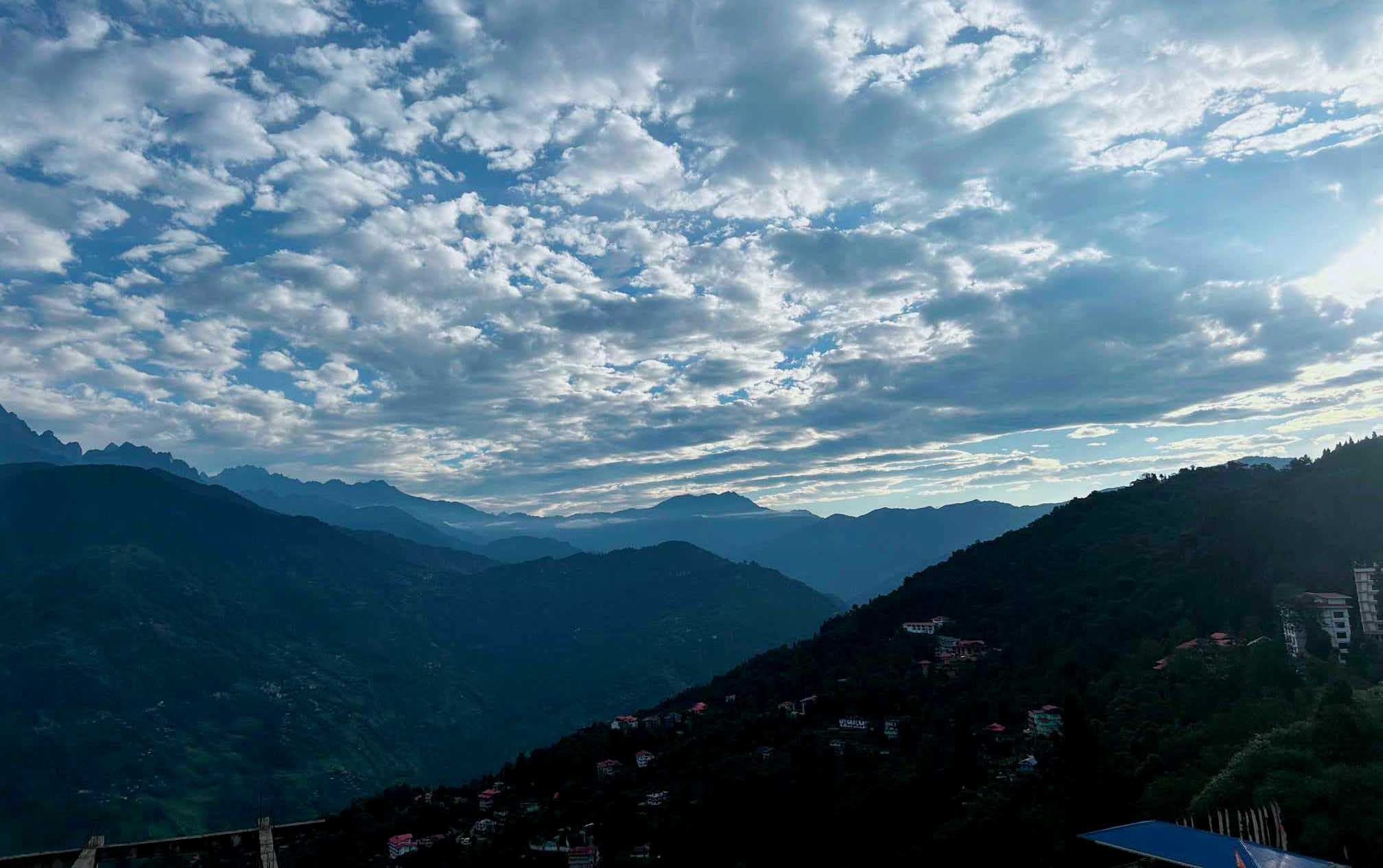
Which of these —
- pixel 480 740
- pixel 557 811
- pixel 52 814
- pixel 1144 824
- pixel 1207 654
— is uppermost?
pixel 1144 824

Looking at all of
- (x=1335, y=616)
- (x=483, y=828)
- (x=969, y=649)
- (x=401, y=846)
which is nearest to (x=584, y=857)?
(x=483, y=828)

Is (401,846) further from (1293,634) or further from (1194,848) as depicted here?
(1293,634)

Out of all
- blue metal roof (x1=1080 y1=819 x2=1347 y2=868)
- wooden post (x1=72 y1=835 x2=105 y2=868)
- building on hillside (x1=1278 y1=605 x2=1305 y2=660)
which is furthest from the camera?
building on hillside (x1=1278 y1=605 x2=1305 y2=660)

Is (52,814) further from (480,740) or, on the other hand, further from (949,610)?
(949,610)

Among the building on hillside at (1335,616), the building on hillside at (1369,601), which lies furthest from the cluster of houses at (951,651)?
the building on hillside at (1369,601)

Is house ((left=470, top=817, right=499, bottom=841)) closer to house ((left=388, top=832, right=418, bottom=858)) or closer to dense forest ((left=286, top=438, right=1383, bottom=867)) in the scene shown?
dense forest ((left=286, top=438, right=1383, bottom=867))

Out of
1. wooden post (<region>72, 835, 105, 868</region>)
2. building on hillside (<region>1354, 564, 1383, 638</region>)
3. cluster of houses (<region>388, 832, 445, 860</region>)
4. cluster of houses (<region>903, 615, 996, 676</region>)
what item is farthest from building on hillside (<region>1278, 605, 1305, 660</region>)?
wooden post (<region>72, 835, 105, 868</region>)

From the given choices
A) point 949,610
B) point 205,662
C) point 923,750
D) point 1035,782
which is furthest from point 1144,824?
point 205,662
